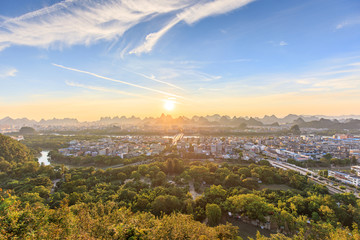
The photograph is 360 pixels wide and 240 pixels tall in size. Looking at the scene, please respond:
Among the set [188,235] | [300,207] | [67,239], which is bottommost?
[300,207]

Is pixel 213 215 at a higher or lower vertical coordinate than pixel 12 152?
lower

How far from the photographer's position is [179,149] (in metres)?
16.4

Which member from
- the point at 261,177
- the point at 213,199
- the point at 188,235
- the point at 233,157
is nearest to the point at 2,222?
the point at 188,235

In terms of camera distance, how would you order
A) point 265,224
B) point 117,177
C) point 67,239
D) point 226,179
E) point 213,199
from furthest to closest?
point 117,177, point 226,179, point 213,199, point 265,224, point 67,239

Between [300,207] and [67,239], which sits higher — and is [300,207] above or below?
below

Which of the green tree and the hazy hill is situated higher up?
the hazy hill

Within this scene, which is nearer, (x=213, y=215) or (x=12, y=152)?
(x=213, y=215)

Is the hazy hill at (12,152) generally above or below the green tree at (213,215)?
above

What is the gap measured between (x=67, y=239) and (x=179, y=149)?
14.4 m

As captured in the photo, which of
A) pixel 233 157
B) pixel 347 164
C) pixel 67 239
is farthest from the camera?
pixel 233 157

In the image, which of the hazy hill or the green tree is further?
the hazy hill

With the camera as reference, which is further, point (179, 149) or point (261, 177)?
point (179, 149)

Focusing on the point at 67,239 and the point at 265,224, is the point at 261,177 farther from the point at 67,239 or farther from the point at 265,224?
the point at 67,239

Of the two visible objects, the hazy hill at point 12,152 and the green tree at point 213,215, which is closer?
the green tree at point 213,215
